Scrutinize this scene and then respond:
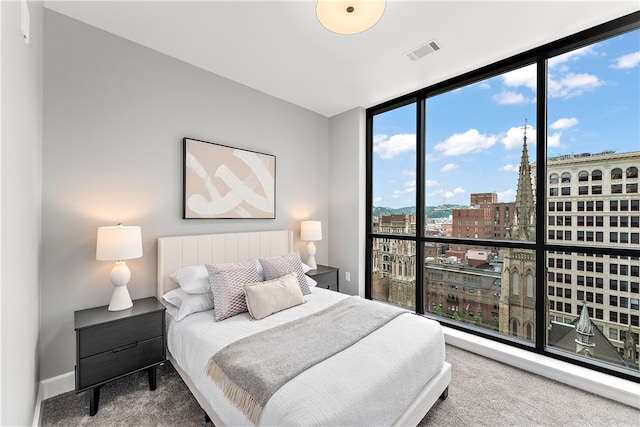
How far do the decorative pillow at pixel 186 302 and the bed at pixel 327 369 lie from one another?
0.05 metres

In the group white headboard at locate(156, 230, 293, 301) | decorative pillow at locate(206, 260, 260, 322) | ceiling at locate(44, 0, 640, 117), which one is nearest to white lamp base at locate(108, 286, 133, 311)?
white headboard at locate(156, 230, 293, 301)

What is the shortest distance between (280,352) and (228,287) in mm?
826

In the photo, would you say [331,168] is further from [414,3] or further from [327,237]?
[414,3]

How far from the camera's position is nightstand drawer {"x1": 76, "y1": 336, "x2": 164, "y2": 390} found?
176 centimetres

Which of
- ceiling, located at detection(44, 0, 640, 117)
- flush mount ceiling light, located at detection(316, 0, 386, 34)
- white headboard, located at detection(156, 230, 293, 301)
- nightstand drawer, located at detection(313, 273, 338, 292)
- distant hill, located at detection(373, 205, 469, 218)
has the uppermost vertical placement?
ceiling, located at detection(44, 0, 640, 117)

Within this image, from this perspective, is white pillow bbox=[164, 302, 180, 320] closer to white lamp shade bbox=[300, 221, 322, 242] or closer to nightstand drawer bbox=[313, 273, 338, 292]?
nightstand drawer bbox=[313, 273, 338, 292]

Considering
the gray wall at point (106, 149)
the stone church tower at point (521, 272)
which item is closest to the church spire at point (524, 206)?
the stone church tower at point (521, 272)

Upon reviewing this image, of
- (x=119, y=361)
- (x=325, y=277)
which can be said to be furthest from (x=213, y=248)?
(x=325, y=277)

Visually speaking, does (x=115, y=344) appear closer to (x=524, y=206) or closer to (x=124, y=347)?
(x=124, y=347)

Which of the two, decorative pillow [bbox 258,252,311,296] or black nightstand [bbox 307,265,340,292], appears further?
black nightstand [bbox 307,265,340,292]

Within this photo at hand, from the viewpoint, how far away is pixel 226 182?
2.92 m

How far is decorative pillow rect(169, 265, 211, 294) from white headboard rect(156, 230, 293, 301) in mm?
110

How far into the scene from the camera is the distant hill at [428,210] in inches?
123

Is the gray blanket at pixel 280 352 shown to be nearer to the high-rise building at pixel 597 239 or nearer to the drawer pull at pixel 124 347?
the drawer pull at pixel 124 347
